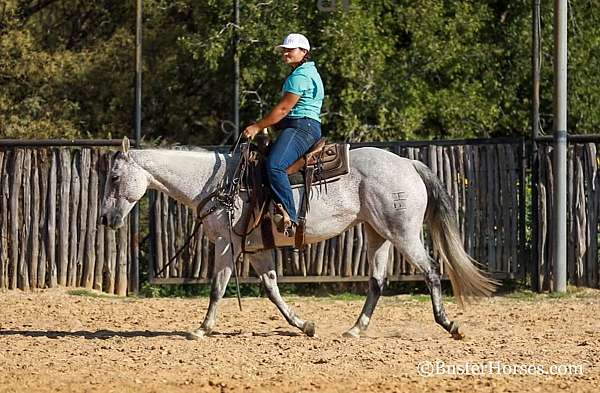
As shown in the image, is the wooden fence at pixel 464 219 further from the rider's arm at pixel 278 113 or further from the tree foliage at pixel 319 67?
the rider's arm at pixel 278 113

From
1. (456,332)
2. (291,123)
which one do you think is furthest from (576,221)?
(291,123)

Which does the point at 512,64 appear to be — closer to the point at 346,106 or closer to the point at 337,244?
the point at 346,106

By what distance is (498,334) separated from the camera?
37.2ft

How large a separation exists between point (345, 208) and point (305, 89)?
1193 millimetres

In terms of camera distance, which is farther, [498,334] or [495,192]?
[495,192]

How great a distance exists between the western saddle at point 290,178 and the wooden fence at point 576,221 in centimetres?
483

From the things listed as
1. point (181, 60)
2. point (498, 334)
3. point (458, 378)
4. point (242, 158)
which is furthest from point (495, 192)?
point (181, 60)

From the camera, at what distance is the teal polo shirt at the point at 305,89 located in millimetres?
10680

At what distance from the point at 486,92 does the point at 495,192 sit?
5.28 meters

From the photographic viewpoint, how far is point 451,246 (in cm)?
1126

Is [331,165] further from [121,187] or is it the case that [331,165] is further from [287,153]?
[121,187]

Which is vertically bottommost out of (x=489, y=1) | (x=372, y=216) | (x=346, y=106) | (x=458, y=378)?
(x=458, y=378)

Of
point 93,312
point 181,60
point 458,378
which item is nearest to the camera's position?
point 458,378

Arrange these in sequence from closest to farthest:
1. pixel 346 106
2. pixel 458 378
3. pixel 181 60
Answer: pixel 458 378 < pixel 346 106 < pixel 181 60
